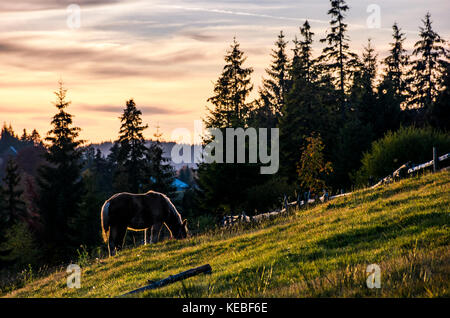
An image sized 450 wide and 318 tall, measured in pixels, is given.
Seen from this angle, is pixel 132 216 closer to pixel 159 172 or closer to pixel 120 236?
pixel 120 236

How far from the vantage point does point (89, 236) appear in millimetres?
50000

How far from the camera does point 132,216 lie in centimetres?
1791

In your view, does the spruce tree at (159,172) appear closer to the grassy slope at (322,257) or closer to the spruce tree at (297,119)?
the spruce tree at (297,119)

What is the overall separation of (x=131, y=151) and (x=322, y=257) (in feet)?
151

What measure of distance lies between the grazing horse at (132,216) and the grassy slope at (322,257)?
102cm

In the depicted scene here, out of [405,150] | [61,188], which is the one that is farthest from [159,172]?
[405,150]

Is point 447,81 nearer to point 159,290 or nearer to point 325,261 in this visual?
point 325,261

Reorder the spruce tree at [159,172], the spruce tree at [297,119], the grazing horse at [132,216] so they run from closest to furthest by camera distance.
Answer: the grazing horse at [132,216] → the spruce tree at [297,119] → the spruce tree at [159,172]

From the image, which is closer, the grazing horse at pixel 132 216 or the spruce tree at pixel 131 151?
the grazing horse at pixel 132 216

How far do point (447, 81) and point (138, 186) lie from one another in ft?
122

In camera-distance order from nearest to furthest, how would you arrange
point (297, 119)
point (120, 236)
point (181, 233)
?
point (120, 236) < point (181, 233) < point (297, 119)

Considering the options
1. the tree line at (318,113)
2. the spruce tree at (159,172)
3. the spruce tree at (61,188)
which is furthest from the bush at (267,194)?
the spruce tree at (61,188)

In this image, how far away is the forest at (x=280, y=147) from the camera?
35.1 metres

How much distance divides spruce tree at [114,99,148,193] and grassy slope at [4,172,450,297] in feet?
116
